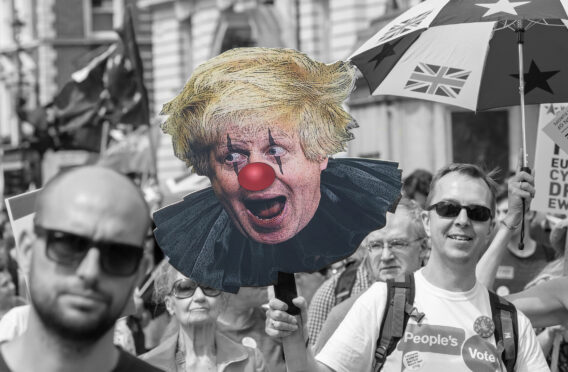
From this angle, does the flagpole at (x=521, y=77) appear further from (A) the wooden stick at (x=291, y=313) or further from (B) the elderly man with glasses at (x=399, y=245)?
(A) the wooden stick at (x=291, y=313)

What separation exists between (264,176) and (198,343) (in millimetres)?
1960

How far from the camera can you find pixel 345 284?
6637 mm

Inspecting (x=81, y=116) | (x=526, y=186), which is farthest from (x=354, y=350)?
(x=81, y=116)

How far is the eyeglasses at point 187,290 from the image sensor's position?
18.6ft

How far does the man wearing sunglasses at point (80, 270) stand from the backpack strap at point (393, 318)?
5.21 feet

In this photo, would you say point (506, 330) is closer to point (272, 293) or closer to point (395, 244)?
point (272, 293)

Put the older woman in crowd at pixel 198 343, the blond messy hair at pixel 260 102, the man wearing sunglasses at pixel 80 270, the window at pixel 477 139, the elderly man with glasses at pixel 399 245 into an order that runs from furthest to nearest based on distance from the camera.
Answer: the window at pixel 477 139 → the elderly man with glasses at pixel 399 245 → the older woman in crowd at pixel 198 343 → the blond messy hair at pixel 260 102 → the man wearing sunglasses at pixel 80 270

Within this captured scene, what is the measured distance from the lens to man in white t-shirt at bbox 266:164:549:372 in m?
4.33

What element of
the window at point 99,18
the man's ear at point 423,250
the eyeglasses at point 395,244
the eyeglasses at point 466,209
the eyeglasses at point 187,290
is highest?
the window at point 99,18

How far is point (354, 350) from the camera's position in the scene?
430 centimetres

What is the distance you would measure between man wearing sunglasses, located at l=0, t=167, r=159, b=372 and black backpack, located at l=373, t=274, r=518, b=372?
1.61 meters

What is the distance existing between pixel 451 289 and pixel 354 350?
47 centimetres

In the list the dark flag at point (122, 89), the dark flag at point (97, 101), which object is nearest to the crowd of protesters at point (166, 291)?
the dark flag at point (122, 89)

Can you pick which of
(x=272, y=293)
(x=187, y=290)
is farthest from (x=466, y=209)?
(x=187, y=290)
